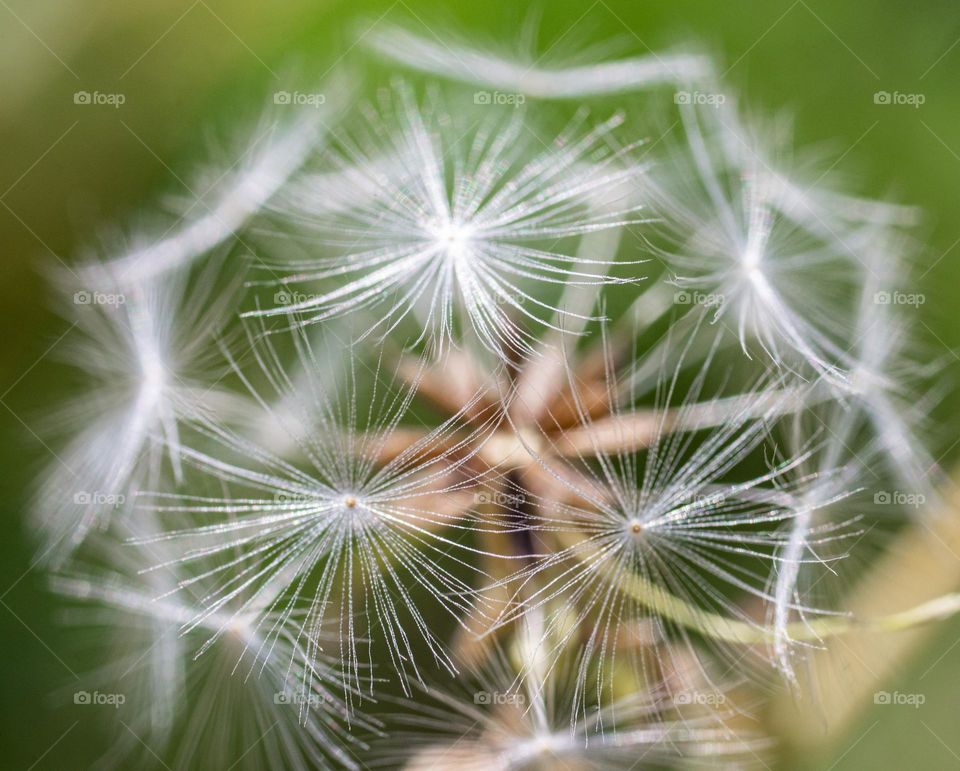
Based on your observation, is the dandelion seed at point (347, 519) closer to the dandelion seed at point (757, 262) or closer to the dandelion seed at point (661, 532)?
the dandelion seed at point (661, 532)

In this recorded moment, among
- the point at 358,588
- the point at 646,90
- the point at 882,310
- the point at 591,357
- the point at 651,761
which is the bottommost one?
the point at 651,761

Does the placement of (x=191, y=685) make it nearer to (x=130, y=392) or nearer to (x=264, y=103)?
(x=130, y=392)

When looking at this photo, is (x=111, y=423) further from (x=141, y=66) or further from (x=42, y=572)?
(x=141, y=66)

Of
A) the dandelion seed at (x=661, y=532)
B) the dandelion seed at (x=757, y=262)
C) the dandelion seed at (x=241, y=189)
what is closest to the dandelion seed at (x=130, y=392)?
the dandelion seed at (x=241, y=189)

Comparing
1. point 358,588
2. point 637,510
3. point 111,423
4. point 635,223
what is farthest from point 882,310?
point 111,423

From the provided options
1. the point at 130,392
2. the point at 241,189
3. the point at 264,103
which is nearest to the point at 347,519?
the point at 130,392

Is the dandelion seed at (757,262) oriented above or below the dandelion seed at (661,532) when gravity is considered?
above

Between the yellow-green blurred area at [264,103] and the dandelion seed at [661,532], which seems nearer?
the dandelion seed at [661,532]

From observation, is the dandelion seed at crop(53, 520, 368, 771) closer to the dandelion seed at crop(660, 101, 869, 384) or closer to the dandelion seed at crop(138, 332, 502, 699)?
the dandelion seed at crop(138, 332, 502, 699)
